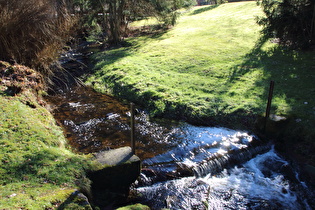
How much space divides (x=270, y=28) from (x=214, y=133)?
8.68m

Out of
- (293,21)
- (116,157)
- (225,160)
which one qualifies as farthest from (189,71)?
(116,157)

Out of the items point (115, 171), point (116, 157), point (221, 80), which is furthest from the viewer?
point (221, 80)

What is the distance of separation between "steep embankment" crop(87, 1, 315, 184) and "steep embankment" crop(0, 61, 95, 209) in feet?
14.2

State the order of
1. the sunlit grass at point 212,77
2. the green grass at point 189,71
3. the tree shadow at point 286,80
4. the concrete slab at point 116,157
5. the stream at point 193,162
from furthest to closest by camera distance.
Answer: the green grass at point 189,71 → the sunlit grass at point 212,77 → the tree shadow at point 286,80 → the stream at point 193,162 → the concrete slab at point 116,157

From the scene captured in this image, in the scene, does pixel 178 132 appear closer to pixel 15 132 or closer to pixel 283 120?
pixel 283 120

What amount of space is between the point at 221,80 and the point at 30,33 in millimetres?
7557

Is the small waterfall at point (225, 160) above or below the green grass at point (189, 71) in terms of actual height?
below

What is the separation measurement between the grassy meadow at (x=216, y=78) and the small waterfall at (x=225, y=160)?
1.09m

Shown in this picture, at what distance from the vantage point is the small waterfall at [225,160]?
6.53m

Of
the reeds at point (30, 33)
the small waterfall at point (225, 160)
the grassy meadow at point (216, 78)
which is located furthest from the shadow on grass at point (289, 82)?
the reeds at point (30, 33)

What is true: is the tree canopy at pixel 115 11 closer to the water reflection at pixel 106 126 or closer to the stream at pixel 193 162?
the water reflection at pixel 106 126

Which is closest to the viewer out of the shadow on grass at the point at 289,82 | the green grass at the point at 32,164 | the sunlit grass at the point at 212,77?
the green grass at the point at 32,164

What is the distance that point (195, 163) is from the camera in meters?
6.64

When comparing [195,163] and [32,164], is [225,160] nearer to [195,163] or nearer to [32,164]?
[195,163]
